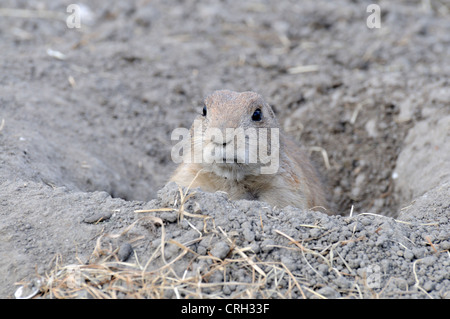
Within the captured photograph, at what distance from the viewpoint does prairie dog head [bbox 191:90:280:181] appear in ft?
14.2

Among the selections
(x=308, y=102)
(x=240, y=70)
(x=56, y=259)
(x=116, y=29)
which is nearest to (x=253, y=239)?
(x=56, y=259)

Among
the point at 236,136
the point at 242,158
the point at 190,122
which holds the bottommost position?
the point at 190,122

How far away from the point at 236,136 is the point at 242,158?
7.4 inches

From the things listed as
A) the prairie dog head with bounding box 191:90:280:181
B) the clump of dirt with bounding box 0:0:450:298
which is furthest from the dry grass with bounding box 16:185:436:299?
the prairie dog head with bounding box 191:90:280:181

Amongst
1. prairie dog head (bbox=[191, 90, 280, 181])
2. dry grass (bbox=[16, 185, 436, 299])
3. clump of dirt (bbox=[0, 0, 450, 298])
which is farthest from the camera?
prairie dog head (bbox=[191, 90, 280, 181])

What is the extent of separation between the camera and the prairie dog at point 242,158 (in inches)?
173

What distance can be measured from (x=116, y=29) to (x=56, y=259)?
5.88 m

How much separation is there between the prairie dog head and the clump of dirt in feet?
1.43

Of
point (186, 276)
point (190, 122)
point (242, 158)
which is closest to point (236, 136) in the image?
point (242, 158)

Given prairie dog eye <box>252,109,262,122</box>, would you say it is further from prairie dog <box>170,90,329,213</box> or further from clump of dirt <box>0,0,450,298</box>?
clump of dirt <box>0,0,450,298</box>

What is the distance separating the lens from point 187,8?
31.7ft

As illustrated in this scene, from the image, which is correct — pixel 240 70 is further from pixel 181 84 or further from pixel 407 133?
pixel 407 133

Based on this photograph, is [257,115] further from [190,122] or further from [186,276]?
[190,122]

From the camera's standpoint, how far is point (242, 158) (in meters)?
4.38
